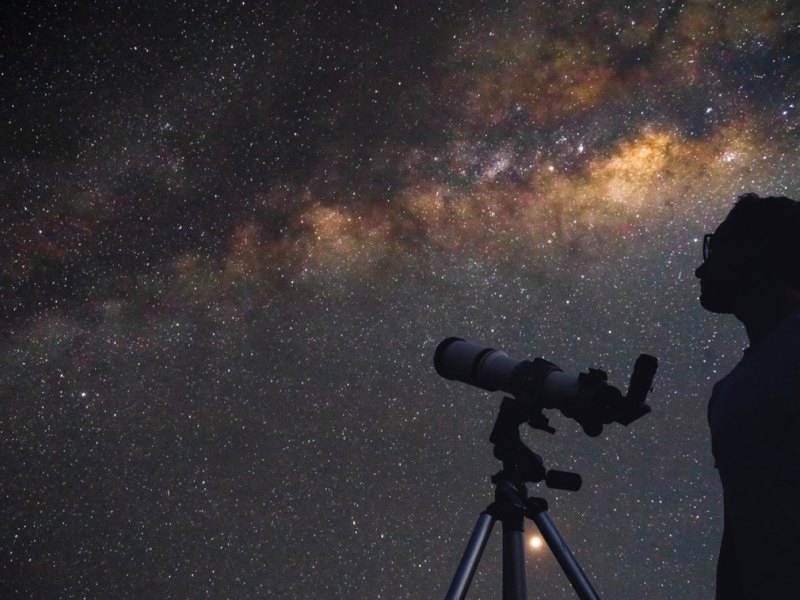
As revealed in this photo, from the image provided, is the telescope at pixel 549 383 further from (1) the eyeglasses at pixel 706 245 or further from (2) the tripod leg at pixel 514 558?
(1) the eyeglasses at pixel 706 245

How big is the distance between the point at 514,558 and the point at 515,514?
14cm

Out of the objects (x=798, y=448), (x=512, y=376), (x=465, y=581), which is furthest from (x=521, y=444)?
(x=798, y=448)

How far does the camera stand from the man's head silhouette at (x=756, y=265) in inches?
83.6

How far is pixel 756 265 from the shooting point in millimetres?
2178

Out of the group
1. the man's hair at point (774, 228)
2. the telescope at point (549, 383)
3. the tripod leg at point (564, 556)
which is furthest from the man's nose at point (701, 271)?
the tripod leg at point (564, 556)

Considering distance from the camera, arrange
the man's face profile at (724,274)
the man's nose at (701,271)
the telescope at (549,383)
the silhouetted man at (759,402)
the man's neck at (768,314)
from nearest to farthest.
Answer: the silhouetted man at (759,402), the telescope at (549,383), the man's neck at (768,314), the man's face profile at (724,274), the man's nose at (701,271)

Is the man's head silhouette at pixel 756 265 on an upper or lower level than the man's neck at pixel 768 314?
upper

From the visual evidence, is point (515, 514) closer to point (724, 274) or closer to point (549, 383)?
point (549, 383)

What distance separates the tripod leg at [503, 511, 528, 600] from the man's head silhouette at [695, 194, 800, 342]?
1.10m

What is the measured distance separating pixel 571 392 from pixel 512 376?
11.1 inches

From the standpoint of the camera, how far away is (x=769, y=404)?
1.71 m

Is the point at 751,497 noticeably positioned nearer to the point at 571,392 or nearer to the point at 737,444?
the point at 737,444

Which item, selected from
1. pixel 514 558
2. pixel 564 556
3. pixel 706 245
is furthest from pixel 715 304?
pixel 514 558

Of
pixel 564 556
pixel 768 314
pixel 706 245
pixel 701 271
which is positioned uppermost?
pixel 706 245
